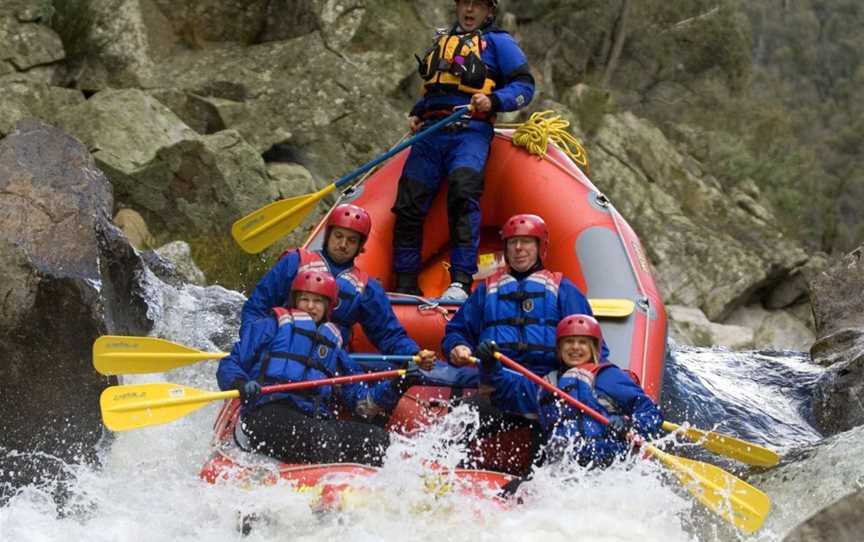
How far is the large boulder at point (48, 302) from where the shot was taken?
5543 mm

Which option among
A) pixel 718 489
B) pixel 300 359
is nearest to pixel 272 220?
pixel 300 359

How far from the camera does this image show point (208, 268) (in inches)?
355

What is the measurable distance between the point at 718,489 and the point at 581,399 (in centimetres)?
62

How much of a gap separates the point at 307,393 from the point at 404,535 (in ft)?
2.82

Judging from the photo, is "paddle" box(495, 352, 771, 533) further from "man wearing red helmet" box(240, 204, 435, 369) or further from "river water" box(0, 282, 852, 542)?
"man wearing red helmet" box(240, 204, 435, 369)

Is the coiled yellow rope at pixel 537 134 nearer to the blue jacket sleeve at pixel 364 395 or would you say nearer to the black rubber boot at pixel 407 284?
the black rubber boot at pixel 407 284

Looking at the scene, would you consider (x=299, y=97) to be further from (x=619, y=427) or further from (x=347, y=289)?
(x=619, y=427)

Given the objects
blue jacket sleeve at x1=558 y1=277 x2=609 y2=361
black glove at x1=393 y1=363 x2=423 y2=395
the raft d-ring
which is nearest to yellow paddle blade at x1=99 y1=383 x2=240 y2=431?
black glove at x1=393 y1=363 x2=423 y2=395

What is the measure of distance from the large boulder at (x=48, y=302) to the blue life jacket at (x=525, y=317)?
1.82m

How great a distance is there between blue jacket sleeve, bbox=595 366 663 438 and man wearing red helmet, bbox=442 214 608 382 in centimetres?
32

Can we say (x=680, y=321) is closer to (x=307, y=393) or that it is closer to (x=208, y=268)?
(x=208, y=268)

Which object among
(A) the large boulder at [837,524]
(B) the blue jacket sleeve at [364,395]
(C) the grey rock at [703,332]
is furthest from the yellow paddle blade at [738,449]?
(C) the grey rock at [703,332]

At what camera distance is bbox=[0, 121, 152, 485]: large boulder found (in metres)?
5.54

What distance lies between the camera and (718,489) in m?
4.59
